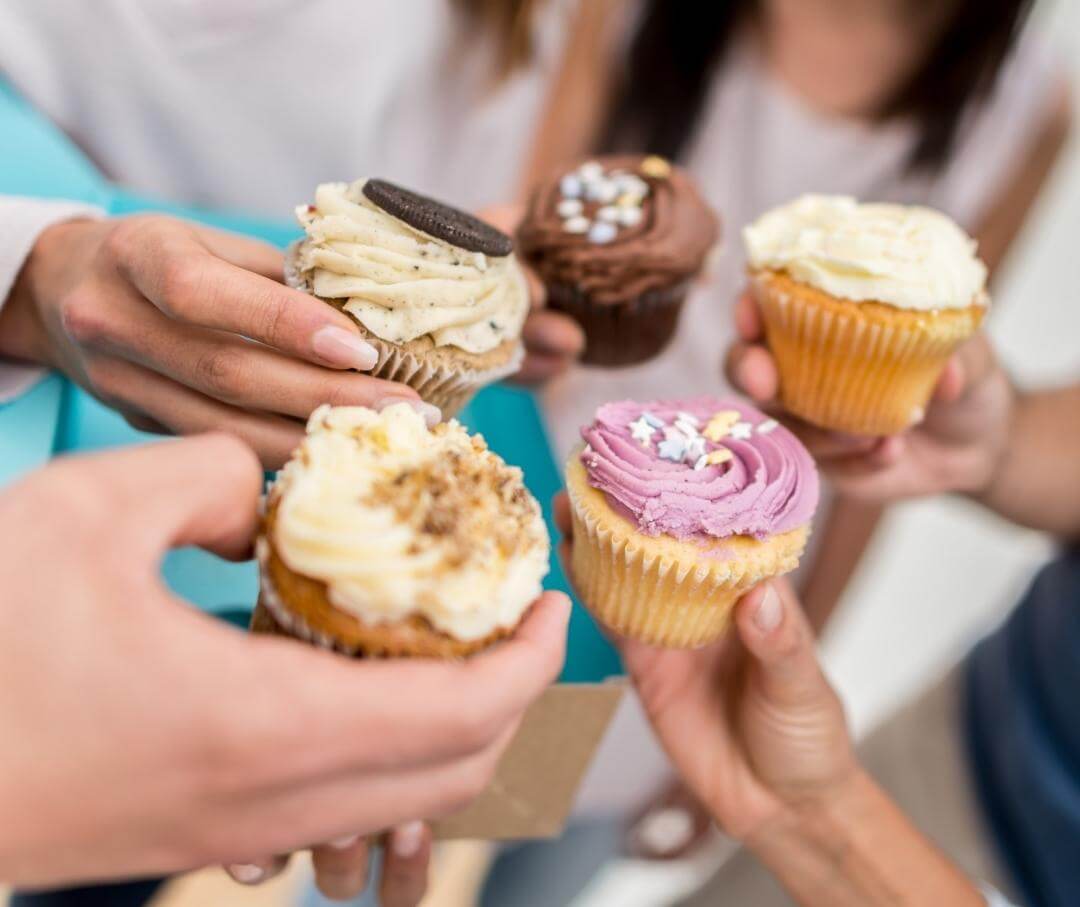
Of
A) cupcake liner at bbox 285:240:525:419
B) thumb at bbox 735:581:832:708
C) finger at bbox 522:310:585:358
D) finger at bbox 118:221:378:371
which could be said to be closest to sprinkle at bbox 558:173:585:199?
finger at bbox 522:310:585:358

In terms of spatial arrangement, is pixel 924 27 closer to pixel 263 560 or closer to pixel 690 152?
pixel 690 152

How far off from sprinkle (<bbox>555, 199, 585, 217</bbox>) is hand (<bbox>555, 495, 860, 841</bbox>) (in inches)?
28.2

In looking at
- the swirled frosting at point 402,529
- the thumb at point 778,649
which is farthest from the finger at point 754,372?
the swirled frosting at point 402,529

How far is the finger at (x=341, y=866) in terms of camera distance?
1.36m

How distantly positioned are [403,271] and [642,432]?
1.58ft

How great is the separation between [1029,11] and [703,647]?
2060 mm

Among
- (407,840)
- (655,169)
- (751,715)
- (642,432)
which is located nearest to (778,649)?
(751,715)

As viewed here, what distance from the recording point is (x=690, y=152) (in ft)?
8.88

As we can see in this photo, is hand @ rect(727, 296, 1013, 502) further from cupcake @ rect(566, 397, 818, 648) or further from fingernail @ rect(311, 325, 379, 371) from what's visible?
fingernail @ rect(311, 325, 379, 371)

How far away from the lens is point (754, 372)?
1.97 metres

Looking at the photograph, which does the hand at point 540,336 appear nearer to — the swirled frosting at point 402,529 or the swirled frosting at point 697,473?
the swirled frosting at point 697,473

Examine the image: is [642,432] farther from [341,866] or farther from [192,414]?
[341,866]

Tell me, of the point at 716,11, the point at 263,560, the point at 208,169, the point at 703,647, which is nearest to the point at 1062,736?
the point at 703,647

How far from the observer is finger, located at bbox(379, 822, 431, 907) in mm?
1425
